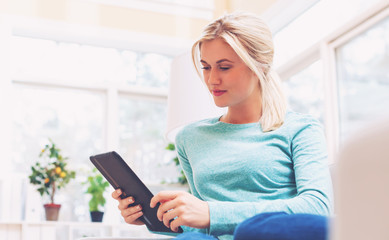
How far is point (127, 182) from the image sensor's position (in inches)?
52.4

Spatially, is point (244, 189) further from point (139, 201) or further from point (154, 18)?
point (154, 18)

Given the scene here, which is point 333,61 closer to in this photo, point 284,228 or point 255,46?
point 255,46

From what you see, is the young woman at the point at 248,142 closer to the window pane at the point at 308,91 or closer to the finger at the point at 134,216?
the finger at the point at 134,216

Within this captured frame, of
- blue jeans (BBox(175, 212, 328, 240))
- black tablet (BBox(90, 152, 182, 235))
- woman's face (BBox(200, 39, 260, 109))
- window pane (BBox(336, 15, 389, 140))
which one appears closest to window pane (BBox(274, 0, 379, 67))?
window pane (BBox(336, 15, 389, 140))

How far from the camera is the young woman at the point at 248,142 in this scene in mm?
1259

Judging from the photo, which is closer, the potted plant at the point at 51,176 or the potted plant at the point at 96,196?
the potted plant at the point at 51,176

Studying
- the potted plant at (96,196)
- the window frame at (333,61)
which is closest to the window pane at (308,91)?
the window frame at (333,61)

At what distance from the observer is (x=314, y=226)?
67 centimetres

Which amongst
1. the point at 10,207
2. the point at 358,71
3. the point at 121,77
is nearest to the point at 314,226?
the point at 358,71

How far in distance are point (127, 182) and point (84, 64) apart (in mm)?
2958

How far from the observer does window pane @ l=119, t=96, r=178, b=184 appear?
4152mm

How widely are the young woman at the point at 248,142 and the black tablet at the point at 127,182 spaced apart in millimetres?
23

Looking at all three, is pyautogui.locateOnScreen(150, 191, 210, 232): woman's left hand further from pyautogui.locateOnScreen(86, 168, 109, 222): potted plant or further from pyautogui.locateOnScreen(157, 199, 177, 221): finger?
pyautogui.locateOnScreen(86, 168, 109, 222): potted plant

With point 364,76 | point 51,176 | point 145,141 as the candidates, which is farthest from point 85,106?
point 364,76
